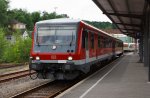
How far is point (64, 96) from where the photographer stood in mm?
12750

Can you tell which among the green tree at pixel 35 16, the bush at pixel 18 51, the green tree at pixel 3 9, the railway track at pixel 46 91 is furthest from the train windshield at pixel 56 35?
the green tree at pixel 35 16

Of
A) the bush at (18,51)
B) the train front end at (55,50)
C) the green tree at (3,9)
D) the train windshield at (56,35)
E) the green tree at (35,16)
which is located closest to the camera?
the train front end at (55,50)

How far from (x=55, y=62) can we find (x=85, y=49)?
1.97 metres

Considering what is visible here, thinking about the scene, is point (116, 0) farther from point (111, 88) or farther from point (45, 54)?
point (111, 88)

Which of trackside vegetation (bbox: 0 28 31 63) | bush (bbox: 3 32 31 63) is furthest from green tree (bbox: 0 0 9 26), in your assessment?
bush (bbox: 3 32 31 63)

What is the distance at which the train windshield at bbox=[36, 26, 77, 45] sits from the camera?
17406mm

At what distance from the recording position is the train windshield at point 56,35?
1741cm

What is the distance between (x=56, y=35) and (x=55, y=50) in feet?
2.64

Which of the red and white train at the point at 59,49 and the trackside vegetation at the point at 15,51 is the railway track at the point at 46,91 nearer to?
the red and white train at the point at 59,49

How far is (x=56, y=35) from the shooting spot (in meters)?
17.7

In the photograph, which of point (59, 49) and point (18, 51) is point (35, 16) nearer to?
point (18, 51)

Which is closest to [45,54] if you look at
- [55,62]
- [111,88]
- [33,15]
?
[55,62]

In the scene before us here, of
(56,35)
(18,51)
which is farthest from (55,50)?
(18,51)

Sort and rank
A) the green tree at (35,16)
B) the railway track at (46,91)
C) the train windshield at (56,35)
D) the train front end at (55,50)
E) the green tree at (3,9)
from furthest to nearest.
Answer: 1. the green tree at (35,16)
2. the green tree at (3,9)
3. the train windshield at (56,35)
4. the train front end at (55,50)
5. the railway track at (46,91)
